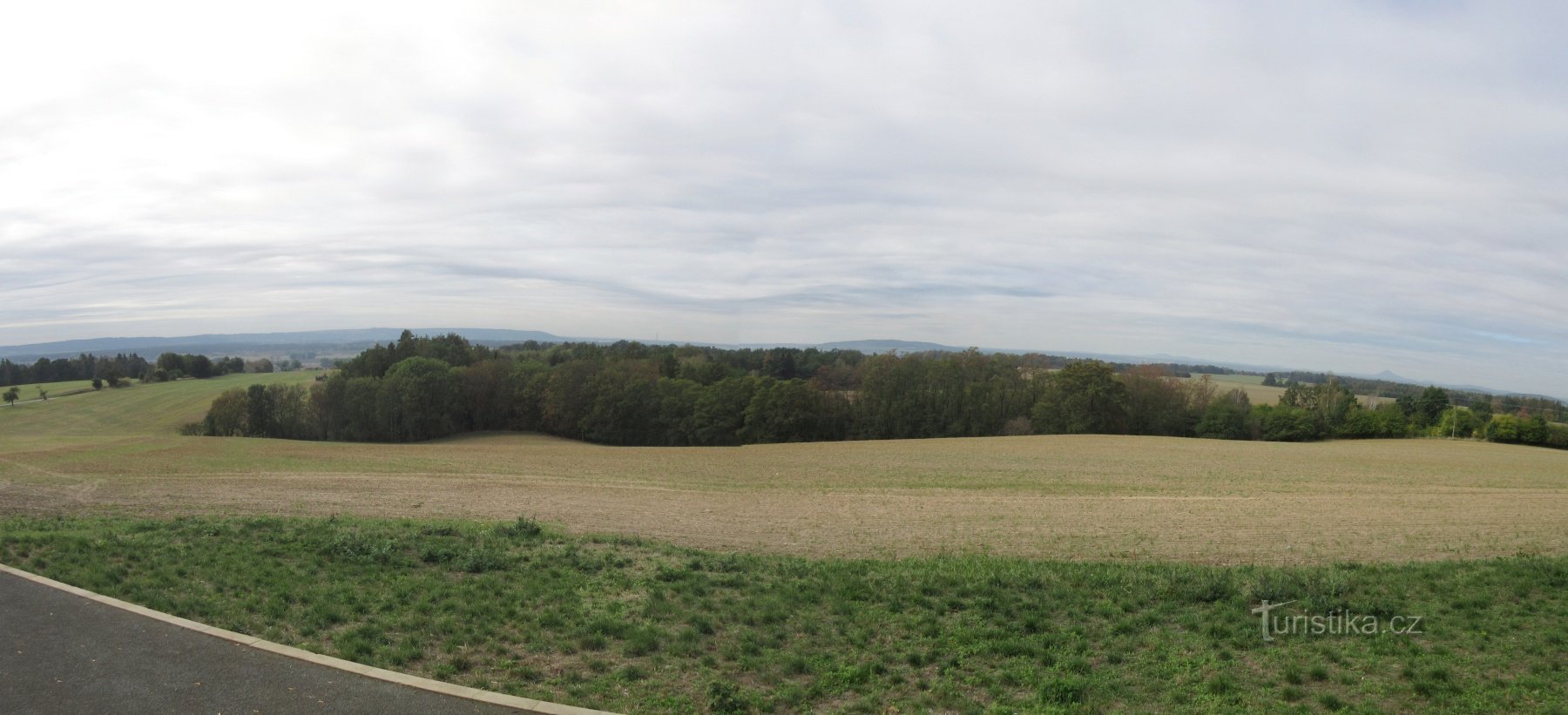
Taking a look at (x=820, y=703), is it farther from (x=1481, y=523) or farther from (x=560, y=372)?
(x=560, y=372)

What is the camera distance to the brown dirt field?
53.4ft

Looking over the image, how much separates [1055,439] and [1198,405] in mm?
23970

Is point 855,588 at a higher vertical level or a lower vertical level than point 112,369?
lower

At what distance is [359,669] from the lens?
23.3ft

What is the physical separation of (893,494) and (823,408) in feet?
145

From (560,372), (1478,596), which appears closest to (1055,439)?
(560,372)

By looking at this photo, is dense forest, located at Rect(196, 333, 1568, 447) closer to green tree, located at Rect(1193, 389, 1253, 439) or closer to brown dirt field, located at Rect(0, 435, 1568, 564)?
green tree, located at Rect(1193, 389, 1253, 439)

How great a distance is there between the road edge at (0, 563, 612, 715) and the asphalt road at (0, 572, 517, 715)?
6 cm

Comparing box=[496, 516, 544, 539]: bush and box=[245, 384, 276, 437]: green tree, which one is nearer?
box=[496, 516, 544, 539]: bush

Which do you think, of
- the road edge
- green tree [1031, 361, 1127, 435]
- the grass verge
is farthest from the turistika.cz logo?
green tree [1031, 361, 1127, 435]

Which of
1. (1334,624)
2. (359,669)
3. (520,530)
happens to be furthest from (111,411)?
(1334,624)

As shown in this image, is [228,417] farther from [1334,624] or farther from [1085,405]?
[1334,624]

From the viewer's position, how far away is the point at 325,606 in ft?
30.0

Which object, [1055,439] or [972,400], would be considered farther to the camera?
[972,400]
